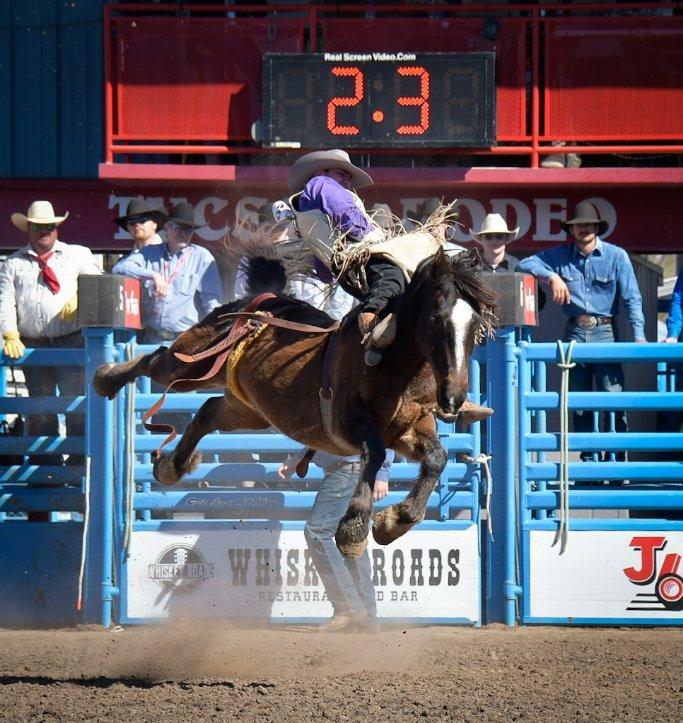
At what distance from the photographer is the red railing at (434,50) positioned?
10.7 metres

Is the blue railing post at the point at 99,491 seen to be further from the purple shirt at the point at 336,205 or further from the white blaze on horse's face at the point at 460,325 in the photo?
the white blaze on horse's face at the point at 460,325

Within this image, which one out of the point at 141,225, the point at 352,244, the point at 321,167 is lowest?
the point at 352,244

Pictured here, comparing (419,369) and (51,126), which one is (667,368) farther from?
(51,126)

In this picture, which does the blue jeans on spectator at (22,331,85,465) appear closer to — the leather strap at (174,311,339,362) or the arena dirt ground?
the arena dirt ground

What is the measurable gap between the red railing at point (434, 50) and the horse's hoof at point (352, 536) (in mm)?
5871

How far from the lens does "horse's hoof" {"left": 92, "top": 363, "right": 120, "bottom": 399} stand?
7.07 metres

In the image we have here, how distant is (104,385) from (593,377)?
10.8ft

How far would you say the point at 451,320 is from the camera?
534 centimetres

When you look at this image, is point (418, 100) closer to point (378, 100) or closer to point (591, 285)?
point (378, 100)

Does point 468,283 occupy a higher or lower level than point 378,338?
higher

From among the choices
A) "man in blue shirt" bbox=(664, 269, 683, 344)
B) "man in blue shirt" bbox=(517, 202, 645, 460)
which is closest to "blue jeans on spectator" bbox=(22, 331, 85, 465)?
"man in blue shirt" bbox=(517, 202, 645, 460)

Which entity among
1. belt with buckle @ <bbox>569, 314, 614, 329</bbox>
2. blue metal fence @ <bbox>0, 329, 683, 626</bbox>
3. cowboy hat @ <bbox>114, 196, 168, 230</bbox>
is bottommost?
blue metal fence @ <bbox>0, 329, 683, 626</bbox>

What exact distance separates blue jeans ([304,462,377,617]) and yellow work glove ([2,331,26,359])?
86.5 inches

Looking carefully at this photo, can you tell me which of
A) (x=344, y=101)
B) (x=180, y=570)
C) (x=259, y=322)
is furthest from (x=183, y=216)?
(x=344, y=101)
